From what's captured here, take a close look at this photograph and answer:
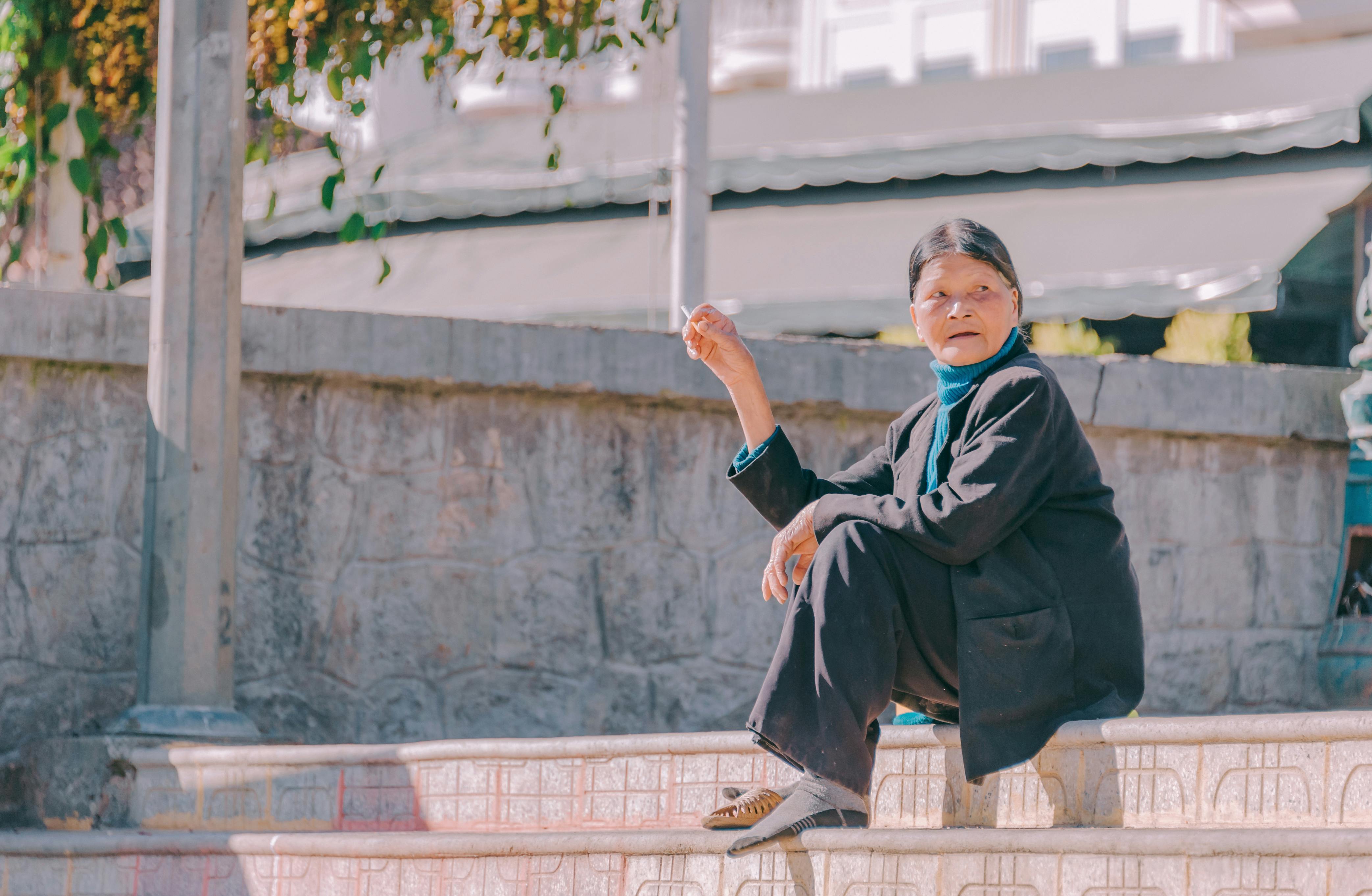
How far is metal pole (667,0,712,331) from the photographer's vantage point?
5340 millimetres

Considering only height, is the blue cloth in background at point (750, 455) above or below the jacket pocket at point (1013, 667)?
above

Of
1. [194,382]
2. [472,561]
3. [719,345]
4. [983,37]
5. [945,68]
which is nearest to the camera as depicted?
[719,345]

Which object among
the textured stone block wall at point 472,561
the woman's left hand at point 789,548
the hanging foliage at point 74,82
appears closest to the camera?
the woman's left hand at point 789,548

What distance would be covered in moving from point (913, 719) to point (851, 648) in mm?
494

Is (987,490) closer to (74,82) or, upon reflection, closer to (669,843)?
(669,843)

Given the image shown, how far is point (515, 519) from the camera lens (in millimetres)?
4316

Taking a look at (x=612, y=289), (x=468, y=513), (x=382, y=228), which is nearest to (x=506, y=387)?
(x=468, y=513)

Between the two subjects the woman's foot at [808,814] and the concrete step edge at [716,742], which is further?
the woman's foot at [808,814]

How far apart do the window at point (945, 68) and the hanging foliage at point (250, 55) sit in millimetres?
21252

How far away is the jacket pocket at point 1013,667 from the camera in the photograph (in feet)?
7.79

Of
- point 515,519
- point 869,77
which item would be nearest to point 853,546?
point 515,519

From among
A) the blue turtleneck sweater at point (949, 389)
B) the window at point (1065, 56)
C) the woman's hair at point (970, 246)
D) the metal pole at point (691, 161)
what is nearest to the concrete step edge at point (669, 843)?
the blue turtleneck sweater at point (949, 389)

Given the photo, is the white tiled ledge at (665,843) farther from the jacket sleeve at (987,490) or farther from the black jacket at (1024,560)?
the jacket sleeve at (987,490)

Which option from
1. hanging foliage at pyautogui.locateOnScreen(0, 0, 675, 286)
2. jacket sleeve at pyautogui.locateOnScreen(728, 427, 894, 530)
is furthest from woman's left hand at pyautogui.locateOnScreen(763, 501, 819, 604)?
hanging foliage at pyautogui.locateOnScreen(0, 0, 675, 286)
